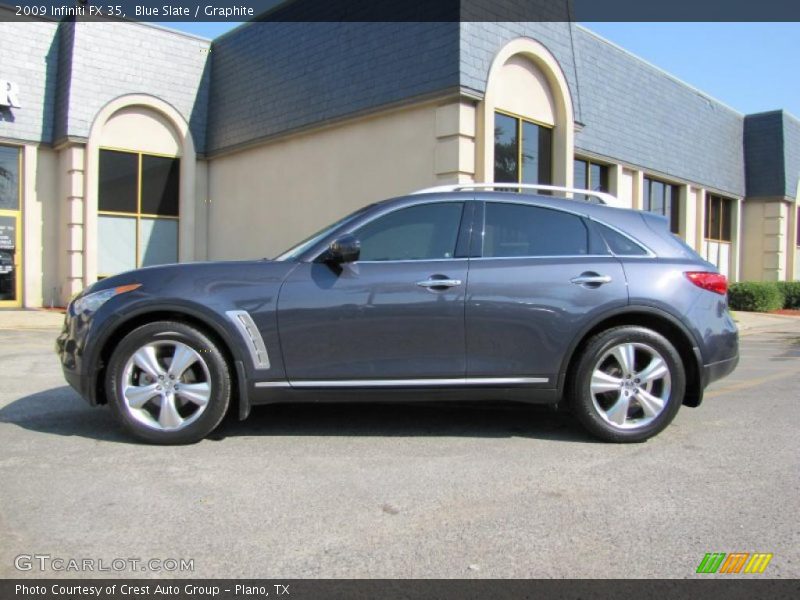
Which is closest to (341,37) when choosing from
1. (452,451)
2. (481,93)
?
(481,93)

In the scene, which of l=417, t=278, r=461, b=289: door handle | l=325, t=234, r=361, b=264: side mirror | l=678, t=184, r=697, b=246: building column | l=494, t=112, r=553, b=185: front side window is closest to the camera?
l=325, t=234, r=361, b=264: side mirror

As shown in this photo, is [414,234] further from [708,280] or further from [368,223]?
[708,280]

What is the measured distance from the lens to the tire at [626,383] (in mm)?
4609

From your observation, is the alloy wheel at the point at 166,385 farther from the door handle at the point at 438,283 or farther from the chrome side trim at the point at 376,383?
the door handle at the point at 438,283

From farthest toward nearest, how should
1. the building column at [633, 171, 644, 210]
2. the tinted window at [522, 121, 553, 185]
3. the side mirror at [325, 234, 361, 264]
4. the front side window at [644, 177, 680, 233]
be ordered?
1. the front side window at [644, 177, 680, 233]
2. the building column at [633, 171, 644, 210]
3. the tinted window at [522, 121, 553, 185]
4. the side mirror at [325, 234, 361, 264]

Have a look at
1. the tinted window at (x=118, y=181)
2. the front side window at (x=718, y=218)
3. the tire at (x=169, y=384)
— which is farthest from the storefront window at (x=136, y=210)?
the front side window at (x=718, y=218)

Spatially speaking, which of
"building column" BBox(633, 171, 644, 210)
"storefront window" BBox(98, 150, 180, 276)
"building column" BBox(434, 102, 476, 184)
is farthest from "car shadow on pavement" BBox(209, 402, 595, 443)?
"building column" BBox(633, 171, 644, 210)

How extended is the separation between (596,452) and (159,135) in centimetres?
1487

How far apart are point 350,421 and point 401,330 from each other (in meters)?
1.14

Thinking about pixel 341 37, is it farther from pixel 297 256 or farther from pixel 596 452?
pixel 596 452

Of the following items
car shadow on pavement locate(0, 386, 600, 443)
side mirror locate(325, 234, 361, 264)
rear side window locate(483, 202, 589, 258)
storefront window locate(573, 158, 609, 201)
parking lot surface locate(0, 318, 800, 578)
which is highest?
storefront window locate(573, 158, 609, 201)

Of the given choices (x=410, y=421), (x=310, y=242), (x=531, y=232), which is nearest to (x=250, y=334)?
(x=310, y=242)

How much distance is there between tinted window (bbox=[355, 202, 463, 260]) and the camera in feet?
15.4
